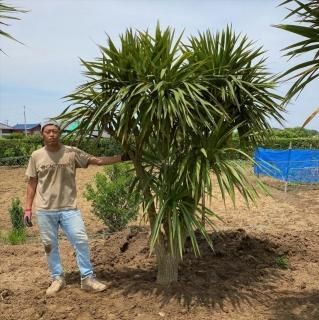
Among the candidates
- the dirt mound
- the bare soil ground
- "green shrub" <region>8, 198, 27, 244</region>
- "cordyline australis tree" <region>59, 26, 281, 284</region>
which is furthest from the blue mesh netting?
"cordyline australis tree" <region>59, 26, 281, 284</region>

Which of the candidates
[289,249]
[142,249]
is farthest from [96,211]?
[289,249]

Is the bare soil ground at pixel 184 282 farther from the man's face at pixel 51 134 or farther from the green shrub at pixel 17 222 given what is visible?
the man's face at pixel 51 134

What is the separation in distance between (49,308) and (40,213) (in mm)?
937

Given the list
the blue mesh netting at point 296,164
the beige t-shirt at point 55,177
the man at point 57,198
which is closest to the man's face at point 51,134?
the man at point 57,198

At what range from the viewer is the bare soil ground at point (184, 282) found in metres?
4.44

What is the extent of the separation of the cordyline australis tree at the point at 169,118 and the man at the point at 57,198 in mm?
330

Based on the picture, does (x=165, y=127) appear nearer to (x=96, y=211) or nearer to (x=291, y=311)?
(x=291, y=311)

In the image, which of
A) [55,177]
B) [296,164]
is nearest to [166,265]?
[55,177]

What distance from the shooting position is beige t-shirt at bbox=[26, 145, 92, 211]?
482cm

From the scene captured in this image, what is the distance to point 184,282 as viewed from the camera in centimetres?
505

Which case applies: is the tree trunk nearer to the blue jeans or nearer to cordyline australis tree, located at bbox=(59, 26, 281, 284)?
cordyline australis tree, located at bbox=(59, 26, 281, 284)

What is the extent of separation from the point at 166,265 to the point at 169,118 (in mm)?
1591

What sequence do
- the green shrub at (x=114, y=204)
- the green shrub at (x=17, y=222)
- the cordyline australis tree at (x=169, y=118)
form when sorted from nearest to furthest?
1. the cordyline australis tree at (x=169, y=118)
2. the green shrub at (x=17, y=222)
3. the green shrub at (x=114, y=204)

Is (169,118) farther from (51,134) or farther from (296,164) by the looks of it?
(296,164)
